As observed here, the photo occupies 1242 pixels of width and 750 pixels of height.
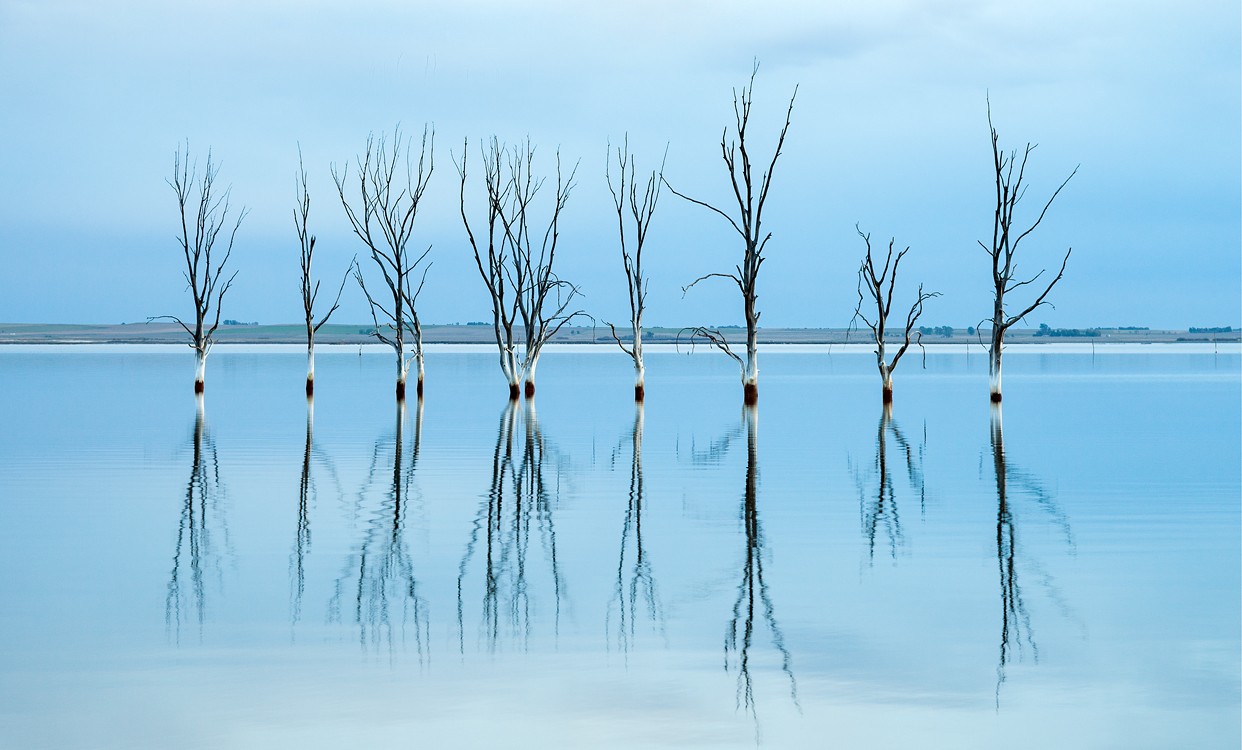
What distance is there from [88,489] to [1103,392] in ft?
123

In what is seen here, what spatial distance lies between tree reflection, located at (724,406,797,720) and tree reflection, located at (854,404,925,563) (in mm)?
1126

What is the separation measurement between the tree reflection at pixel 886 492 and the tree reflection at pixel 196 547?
584 centimetres

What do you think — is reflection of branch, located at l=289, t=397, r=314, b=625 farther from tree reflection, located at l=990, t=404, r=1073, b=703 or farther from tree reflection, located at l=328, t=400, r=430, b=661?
tree reflection, located at l=990, t=404, r=1073, b=703

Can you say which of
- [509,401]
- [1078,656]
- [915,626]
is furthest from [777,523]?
[509,401]

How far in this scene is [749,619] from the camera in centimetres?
962

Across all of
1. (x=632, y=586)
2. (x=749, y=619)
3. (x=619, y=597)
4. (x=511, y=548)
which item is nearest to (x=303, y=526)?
(x=511, y=548)

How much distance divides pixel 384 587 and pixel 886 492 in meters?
8.55

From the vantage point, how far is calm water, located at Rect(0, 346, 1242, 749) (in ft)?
24.0

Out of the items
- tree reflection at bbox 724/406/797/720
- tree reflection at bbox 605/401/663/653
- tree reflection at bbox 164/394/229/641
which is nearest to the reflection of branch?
tree reflection at bbox 164/394/229/641

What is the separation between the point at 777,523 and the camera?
1447 cm

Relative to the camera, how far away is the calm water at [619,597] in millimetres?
7312

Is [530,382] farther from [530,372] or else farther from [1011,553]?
[1011,553]

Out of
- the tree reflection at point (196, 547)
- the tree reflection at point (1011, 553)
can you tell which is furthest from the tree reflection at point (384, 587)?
the tree reflection at point (1011, 553)

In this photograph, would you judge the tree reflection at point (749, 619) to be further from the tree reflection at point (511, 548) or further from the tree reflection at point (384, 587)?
the tree reflection at point (384, 587)
